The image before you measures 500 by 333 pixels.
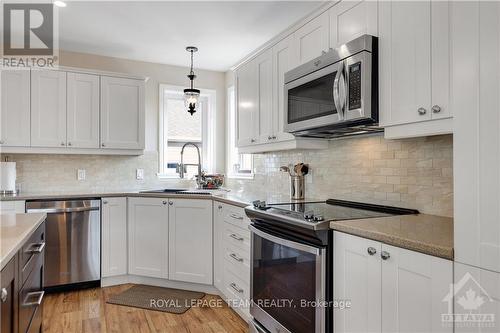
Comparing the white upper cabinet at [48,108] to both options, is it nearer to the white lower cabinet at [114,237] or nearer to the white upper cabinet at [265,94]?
the white lower cabinet at [114,237]

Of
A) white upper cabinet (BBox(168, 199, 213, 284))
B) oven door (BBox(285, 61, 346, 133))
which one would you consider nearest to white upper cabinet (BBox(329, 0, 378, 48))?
oven door (BBox(285, 61, 346, 133))

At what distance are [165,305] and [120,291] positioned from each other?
617mm

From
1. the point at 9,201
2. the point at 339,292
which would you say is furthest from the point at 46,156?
the point at 339,292

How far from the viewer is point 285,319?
1.95 metres

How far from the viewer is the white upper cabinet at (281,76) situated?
2594mm

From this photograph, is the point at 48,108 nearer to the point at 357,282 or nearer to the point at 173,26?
the point at 173,26

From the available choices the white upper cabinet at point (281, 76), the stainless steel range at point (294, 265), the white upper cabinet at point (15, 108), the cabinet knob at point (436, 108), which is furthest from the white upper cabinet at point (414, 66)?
the white upper cabinet at point (15, 108)

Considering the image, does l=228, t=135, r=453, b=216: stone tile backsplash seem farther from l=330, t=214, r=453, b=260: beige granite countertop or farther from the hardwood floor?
the hardwood floor

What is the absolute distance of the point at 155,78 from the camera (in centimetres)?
407

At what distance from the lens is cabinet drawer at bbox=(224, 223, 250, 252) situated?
8.30 feet

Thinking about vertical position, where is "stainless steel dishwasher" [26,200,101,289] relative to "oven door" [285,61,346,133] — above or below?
below

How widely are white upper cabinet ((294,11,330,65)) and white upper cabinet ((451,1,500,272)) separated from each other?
3.68 feet

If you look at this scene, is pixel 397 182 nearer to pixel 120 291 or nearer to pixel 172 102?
pixel 120 291

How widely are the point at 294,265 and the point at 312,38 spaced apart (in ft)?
5.17
